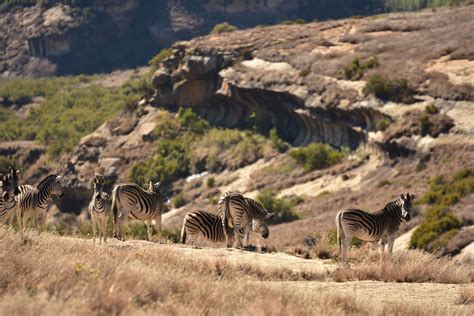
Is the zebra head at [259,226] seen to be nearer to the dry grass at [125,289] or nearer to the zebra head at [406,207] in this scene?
the zebra head at [406,207]

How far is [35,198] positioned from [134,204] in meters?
2.38

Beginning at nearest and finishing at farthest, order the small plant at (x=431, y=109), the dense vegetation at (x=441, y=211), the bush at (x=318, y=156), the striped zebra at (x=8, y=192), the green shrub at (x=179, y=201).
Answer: the striped zebra at (x=8, y=192)
the dense vegetation at (x=441, y=211)
the small plant at (x=431, y=109)
the bush at (x=318, y=156)
the green shrub at (x=179, y=201)

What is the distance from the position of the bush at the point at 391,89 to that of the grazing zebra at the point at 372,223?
38862 mm

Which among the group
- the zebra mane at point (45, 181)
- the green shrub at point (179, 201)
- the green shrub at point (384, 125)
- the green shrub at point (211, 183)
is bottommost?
the green shrub at point (179, 201)

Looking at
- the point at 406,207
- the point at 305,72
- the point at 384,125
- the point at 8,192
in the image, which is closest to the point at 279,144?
the point at 305,72

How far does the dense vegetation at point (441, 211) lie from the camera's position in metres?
37.0

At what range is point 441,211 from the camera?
133 feet

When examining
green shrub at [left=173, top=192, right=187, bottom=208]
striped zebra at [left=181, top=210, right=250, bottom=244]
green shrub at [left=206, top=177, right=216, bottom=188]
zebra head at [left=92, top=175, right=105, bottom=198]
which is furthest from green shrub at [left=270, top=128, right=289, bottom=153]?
zebra head at [left=92, top=175, right=105, bottom=198]

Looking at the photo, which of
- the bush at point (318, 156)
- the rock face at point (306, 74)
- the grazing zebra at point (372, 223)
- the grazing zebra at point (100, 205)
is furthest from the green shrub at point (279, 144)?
the grazing zebra at point (372, 223)

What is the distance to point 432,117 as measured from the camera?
182 ft

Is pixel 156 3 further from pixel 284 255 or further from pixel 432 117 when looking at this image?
pixel 284 255

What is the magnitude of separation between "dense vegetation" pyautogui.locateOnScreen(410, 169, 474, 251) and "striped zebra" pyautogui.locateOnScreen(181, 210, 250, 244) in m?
8.73

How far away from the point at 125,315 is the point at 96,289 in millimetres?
805

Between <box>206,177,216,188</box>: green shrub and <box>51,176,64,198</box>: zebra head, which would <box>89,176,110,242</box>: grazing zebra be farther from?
<box>206,177,216,188</box>: green shrub
